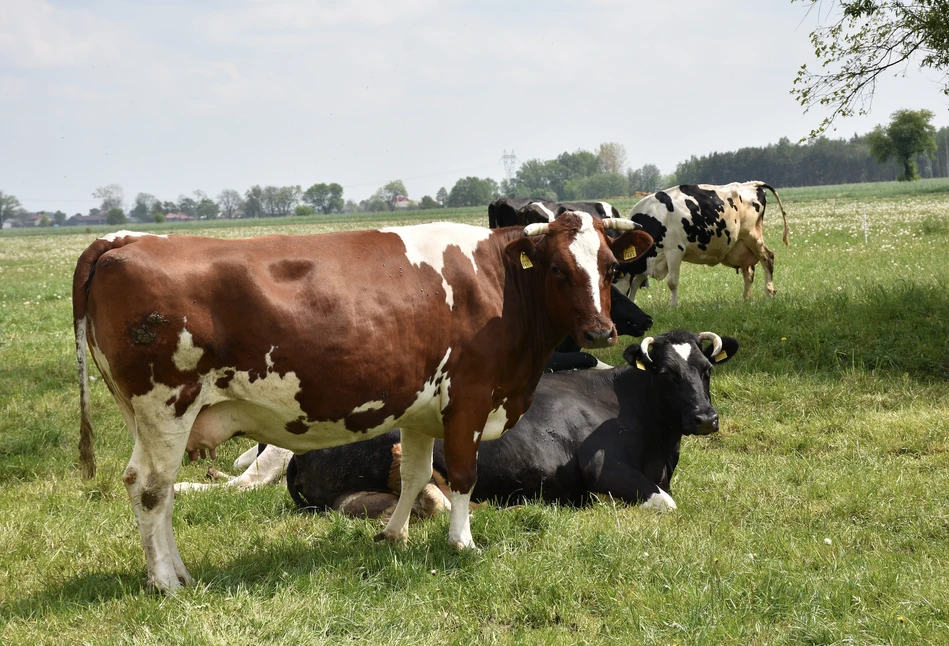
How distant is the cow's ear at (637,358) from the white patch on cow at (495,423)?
2.16 m

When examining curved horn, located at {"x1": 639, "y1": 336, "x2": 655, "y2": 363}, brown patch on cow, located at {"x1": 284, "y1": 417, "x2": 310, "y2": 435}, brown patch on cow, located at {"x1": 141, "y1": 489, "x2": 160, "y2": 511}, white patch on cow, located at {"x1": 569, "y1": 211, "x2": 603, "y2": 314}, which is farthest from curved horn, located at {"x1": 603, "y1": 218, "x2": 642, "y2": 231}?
brown patch on cow, located at {"x1": 141, "y1": 489, "x2": 160, "y2": 511}

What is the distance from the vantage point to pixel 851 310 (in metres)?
12.5

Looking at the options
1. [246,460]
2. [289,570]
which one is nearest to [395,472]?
[289,570]

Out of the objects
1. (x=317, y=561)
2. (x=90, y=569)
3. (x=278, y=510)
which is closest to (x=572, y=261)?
(x=317, y=561)

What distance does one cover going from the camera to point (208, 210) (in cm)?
13312

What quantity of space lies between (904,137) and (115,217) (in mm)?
113279

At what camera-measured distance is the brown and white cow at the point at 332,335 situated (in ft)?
16.4

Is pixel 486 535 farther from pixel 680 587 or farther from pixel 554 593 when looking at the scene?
pixel 680 587

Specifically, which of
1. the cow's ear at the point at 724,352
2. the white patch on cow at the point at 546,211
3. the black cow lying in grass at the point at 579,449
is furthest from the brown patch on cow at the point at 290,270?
the white patch on cow at the point at 546,211

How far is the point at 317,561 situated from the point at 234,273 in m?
2.01

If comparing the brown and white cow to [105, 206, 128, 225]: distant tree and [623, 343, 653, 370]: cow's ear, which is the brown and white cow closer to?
[623, 343, 653, 370]: cow's ear

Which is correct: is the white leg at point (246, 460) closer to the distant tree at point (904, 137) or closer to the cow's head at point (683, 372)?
the cow's head at point (683, 372)

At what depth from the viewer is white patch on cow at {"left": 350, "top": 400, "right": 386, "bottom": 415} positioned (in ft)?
18.1

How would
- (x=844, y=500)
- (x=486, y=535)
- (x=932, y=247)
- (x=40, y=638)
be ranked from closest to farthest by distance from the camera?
(x=40, y=638), (x=486, y=535), (x=844, y=500), (x=932, y=247)
